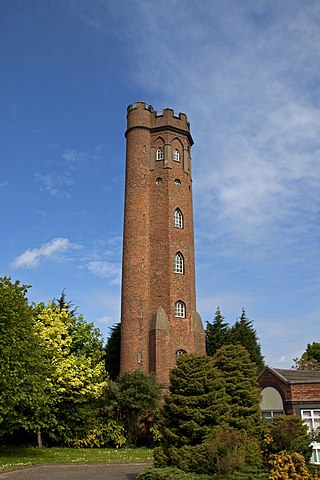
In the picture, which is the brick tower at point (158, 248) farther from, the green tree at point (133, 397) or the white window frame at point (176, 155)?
the green tree at point (133, 397)

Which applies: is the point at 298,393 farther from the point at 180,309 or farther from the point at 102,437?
the point at 180,309

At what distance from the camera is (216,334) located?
4172 centimetres

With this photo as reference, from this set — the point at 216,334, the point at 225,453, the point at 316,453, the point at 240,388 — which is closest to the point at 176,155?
the point at 216,334

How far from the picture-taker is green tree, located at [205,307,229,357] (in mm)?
41312

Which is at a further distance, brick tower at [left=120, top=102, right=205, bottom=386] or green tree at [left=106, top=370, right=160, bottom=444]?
brick tower at [left=120, top=102, right=205, bottom=386]

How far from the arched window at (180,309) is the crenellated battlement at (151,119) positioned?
1327 centimetres

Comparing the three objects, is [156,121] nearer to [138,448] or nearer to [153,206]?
[153,206]

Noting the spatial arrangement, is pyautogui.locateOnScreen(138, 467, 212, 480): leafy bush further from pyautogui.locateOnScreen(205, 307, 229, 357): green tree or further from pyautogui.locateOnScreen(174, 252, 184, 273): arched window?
pyautogui.locateOnScreen(205, 307, 229, 357): green tree

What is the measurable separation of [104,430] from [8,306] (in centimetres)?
1105

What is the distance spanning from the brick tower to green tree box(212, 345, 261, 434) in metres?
11.0

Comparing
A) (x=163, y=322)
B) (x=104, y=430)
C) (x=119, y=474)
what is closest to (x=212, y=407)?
(x=119, y=474)

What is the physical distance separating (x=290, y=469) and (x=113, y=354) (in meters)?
32.8

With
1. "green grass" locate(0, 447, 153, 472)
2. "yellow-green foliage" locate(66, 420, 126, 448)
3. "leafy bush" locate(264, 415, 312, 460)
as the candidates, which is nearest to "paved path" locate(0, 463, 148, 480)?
"green grass" locate(0, 447, 153, 472)

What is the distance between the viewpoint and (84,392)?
24766mm
